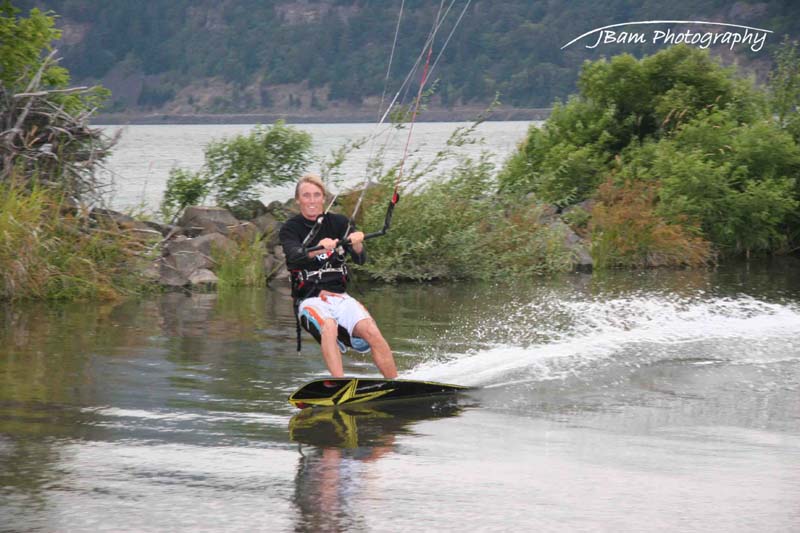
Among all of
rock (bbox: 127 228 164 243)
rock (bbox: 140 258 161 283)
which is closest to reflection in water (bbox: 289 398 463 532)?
rock (bbox: 140 258 161 283)

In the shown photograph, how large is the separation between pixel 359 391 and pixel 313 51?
84459 millimetres

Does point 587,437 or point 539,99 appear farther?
point 539,99

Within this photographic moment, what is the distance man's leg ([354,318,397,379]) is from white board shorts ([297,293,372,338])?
0.15ft

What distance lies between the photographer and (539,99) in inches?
3120

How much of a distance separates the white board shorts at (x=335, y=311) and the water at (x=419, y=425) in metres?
0.70

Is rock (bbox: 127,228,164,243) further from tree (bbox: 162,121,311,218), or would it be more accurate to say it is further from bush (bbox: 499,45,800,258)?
bush (bbox: 499,45,800,258)

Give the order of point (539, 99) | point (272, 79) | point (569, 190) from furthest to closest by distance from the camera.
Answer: point (272, 79) < point (539, 99) < point (569, 190)

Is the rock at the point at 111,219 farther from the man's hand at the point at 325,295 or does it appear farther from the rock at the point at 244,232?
the man's hand at the point at 325,295

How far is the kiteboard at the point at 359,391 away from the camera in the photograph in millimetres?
8500

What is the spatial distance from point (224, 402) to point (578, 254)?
11.2 meters

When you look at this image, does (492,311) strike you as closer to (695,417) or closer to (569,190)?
(695,417)

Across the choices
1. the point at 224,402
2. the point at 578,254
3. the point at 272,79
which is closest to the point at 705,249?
the point at 578,254

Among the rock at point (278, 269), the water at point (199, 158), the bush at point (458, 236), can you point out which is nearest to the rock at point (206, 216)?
the water at point (199, 158)

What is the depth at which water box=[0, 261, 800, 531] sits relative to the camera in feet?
19.4
